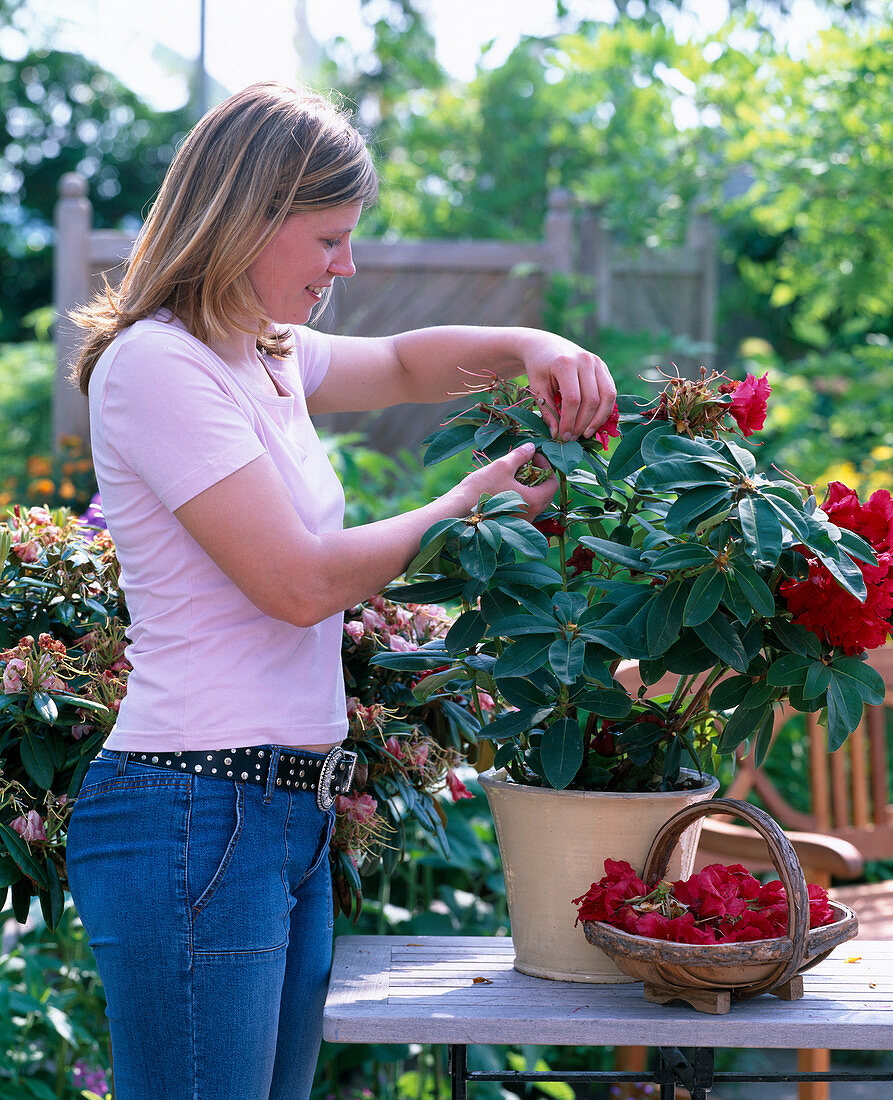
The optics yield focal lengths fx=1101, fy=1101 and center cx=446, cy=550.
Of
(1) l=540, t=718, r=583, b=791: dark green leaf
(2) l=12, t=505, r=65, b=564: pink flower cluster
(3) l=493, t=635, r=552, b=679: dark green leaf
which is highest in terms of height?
(2) l=12, t=505, r=65, b=564: pink flower cluster

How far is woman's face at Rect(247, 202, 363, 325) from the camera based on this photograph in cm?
114

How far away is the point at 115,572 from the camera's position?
5.03 feet

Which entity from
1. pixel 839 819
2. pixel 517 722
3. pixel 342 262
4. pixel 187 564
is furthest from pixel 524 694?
pixel 839 819

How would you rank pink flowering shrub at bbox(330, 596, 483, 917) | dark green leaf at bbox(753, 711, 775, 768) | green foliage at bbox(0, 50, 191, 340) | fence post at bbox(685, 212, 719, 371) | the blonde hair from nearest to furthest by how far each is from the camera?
the blonde hair
dark green leaf at bbox(753, 711, 775, 768)
pink flowering shrub at bbox(330, 596, 483, 917)
fence post at bbox(685, 212, 719, 371)
green foliage at bbox(0, 50, 191, 340)

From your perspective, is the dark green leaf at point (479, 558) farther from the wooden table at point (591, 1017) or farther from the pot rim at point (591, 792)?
the wooden table at point (591, 1017)

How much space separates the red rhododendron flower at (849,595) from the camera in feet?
3.58

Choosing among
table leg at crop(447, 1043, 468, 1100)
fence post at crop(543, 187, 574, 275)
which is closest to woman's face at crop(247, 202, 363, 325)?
table leg at crop(447, 1043, 468, 1100)

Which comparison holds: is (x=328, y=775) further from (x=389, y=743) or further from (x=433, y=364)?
(x=433, y=364)

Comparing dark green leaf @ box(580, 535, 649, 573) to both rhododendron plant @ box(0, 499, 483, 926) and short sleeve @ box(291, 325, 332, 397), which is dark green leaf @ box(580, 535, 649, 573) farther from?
short sleeve @ box(291, 325, 332, 397)

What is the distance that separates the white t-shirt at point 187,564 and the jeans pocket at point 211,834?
48mm

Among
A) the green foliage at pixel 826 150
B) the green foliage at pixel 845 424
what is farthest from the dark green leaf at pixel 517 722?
the green foliage at pixel 826 150

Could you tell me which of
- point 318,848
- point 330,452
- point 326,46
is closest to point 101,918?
point 318,848

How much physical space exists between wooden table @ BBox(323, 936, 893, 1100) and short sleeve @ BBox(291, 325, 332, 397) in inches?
29.3

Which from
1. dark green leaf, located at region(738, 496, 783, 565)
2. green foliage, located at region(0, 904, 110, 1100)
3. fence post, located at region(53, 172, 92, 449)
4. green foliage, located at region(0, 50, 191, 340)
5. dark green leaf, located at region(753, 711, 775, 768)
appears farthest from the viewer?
green foliage, located at region(0, 50, 191, 340)
